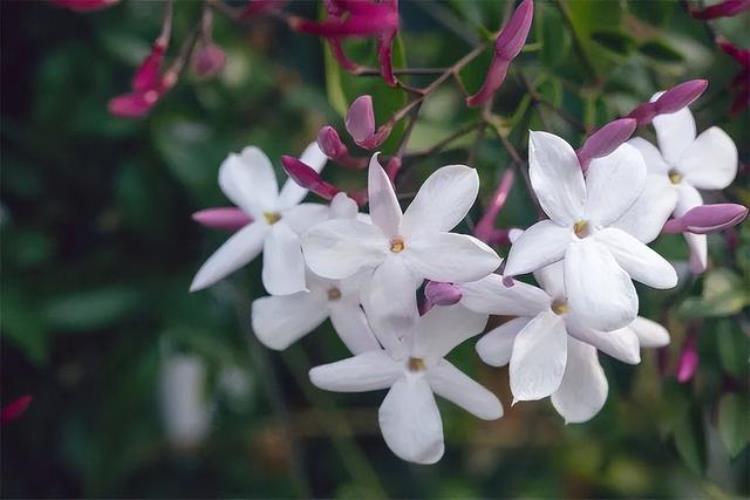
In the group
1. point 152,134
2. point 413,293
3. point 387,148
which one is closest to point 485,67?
point 387,148

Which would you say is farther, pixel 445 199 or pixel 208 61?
pixel 208 61

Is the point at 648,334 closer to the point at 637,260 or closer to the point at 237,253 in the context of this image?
the point at 637,260

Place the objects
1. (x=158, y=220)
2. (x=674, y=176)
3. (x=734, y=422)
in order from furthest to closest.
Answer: (x=158, y=220) → (x=734, y=422) → (x=674, y=176)

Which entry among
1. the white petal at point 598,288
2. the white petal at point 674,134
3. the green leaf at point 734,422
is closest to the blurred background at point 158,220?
the green leaf at point 734,422

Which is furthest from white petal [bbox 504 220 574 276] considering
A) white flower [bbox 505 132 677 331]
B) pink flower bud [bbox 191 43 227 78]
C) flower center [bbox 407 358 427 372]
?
pink flower bud [bbox 191 43 227 78]

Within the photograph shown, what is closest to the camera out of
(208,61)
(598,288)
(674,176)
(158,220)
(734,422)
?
(598,288)

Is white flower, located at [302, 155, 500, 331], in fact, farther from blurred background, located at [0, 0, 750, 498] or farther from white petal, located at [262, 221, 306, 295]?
blurred background, located at [0, 0, 750, 498]

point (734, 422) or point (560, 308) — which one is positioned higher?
point (560, 308)

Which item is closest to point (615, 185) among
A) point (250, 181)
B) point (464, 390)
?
point (464, 390)

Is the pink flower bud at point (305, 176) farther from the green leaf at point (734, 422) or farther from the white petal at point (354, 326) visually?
the green leaf at point (734, 422)
